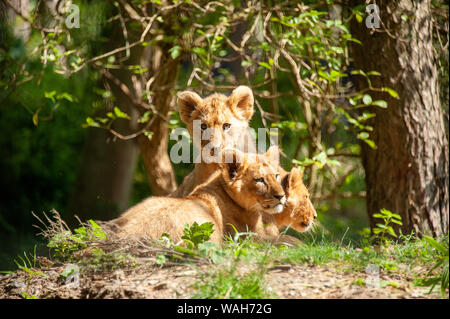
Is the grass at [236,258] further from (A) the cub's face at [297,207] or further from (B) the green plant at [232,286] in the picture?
(A) the cub's face at [297,207]

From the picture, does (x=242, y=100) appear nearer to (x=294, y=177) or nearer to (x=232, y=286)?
(x=294, y=177)

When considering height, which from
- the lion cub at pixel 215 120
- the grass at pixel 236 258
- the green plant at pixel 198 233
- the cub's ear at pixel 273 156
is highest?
the lion cub at pixel 215 120

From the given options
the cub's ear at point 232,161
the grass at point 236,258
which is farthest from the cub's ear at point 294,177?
the grass at point 236,258

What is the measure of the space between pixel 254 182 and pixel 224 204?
453 mm

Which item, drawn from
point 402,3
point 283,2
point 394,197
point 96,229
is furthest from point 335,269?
point 283,2

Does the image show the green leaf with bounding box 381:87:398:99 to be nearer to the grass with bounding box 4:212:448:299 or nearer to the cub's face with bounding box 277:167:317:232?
the cub's face with bounding box 277:167:317:232

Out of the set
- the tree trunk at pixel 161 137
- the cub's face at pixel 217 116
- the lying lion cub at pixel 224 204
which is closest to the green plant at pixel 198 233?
the lying lion cub at pixel 224 204

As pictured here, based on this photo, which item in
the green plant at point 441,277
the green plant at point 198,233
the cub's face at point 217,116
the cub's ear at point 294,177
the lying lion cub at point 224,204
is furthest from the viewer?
the cub's face at point 217,116

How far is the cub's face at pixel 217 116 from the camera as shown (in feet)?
23.9

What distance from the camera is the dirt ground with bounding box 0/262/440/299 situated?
4.39 m

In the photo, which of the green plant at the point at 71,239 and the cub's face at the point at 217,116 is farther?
the cub's face at the point at 217,116

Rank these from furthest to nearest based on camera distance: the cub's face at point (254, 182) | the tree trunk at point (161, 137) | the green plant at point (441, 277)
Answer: the tree trunk at point (161, 137)
the cub's face at point (254, 182)
the green plant at point (441, 277)

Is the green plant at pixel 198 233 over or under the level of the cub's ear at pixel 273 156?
under
